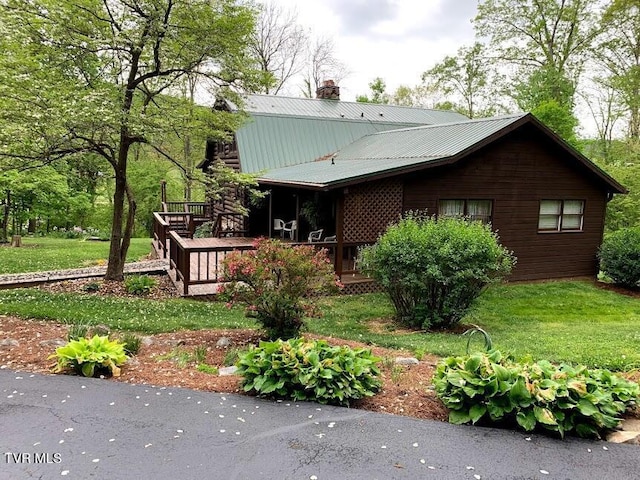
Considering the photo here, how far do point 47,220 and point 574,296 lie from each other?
2243 cm

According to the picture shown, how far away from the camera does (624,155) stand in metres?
22.7

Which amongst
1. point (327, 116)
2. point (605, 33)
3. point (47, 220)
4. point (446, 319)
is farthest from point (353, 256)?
point (605, 33)

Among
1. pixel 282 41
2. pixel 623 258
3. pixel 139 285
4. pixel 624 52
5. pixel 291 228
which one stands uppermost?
pixel 282 41

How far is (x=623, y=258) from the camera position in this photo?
41.6ft

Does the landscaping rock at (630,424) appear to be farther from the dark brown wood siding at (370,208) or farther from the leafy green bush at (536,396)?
the dark brown wood siding at (370,208)

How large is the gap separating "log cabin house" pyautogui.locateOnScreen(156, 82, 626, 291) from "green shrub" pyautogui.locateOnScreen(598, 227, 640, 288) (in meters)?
0.69

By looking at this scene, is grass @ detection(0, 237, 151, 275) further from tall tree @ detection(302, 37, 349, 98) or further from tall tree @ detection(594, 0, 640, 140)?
tall tree @ detection(594, 0, 640, 140)

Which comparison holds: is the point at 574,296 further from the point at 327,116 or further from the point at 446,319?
the point at 327,116

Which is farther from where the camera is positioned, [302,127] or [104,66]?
[302,127]

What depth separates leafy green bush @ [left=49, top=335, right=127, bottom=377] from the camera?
446 centimetres

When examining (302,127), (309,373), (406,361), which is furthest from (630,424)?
(302,127)

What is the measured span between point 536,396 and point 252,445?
214cm

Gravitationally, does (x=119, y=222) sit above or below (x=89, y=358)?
above

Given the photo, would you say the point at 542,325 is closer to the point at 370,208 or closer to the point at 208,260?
the point at 370,208
